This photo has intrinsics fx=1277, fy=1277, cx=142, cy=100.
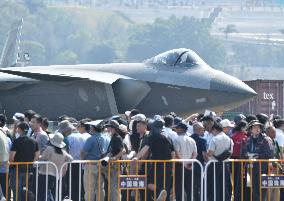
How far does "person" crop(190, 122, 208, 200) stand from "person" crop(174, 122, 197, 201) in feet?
0.38

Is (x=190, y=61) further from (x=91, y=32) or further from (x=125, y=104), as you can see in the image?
(x=91, y=32)

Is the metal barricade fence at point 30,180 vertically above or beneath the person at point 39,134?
beneath

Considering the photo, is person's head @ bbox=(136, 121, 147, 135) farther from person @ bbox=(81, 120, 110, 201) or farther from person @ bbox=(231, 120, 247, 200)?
person @ bbox=(231, 120, 247, 200)

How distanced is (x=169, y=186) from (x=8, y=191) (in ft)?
9.56

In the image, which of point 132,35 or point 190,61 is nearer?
point 190,61

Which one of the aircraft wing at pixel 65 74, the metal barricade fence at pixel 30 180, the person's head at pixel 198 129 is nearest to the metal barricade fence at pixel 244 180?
the person's head at pixel 198 129

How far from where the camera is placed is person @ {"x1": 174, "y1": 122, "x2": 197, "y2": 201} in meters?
23.0

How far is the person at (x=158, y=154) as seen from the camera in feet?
73.8

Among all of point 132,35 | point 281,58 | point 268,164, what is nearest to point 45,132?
point 268,164

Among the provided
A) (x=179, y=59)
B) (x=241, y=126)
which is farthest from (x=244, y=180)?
(x=179, y=59)

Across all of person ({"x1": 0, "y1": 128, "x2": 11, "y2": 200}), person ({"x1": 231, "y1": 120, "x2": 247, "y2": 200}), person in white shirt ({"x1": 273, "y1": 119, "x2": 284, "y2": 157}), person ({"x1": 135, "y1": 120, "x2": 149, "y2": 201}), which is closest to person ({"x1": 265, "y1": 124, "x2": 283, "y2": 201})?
person in white shirt ({"x1": 273, "y1": 119, "x2": 284, "y2": 157})

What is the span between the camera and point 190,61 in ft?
113

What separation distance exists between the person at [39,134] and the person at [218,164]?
3.02 metres

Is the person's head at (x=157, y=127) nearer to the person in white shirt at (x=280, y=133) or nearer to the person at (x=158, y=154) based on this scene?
the person at (x=158, y=154)
